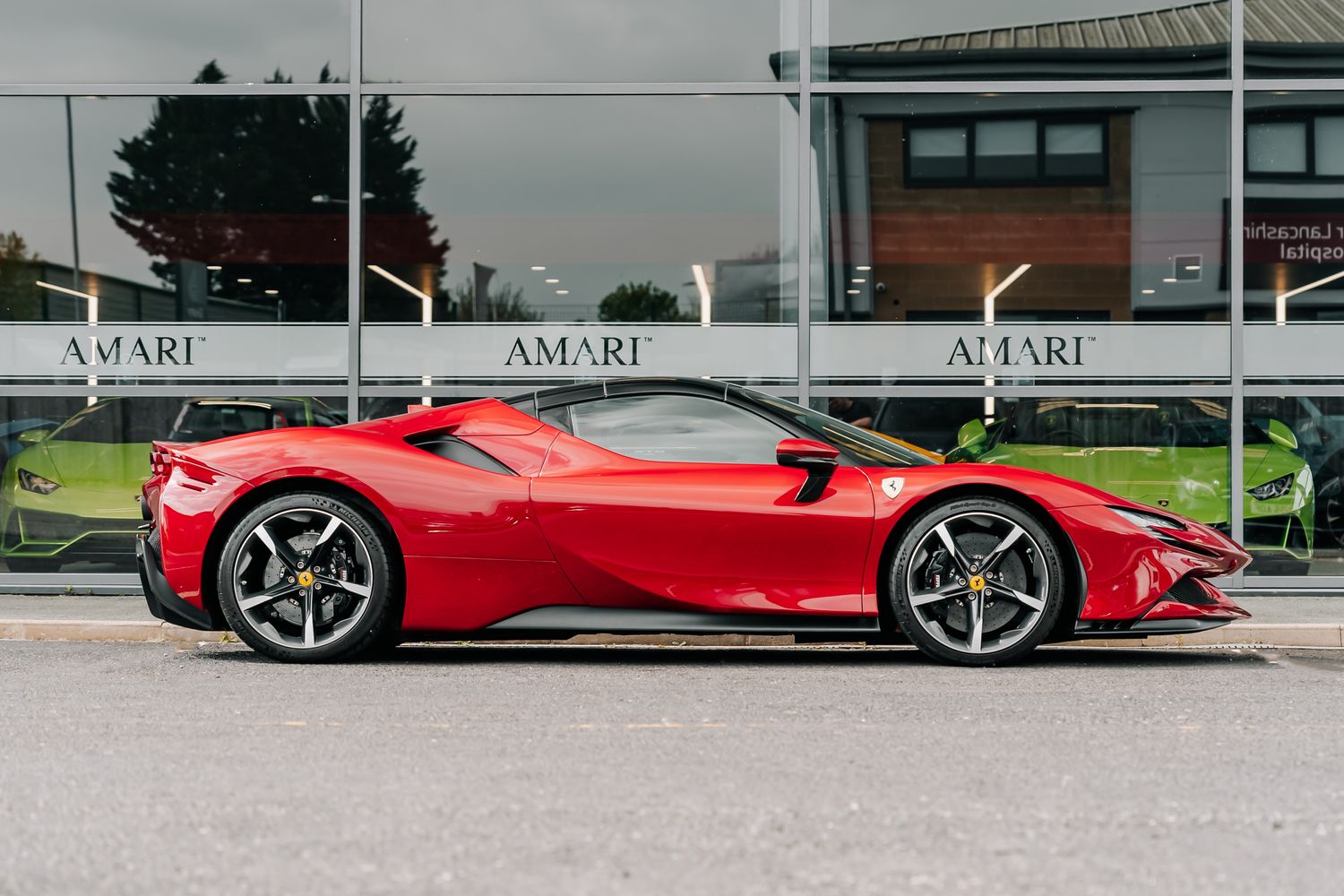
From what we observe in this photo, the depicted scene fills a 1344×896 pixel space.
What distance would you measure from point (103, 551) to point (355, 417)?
1.94 metres

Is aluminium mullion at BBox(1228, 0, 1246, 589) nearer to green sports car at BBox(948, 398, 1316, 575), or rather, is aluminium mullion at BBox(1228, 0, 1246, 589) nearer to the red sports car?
green sports car at BBox(948, 398, 1316, 575)

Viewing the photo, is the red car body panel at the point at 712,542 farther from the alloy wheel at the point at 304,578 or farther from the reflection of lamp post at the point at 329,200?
the reflection of lamp post at the point at 329,200

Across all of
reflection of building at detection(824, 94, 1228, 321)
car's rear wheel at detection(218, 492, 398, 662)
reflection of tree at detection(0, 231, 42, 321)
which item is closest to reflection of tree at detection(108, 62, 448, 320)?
reflection of tree at detection(0, 231, 42, 321)

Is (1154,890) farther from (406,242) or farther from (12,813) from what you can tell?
(406,242)

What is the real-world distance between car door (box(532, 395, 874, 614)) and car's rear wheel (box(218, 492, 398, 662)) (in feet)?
2.60

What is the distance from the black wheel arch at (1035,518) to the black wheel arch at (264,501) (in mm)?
2092

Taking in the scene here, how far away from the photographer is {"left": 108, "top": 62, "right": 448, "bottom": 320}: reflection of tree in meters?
10.2

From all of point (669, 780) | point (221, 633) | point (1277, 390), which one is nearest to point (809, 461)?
point (669, 780)

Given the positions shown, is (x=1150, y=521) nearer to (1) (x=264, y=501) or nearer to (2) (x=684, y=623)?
(2) (x=684, y=623)

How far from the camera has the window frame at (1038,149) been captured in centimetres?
1018

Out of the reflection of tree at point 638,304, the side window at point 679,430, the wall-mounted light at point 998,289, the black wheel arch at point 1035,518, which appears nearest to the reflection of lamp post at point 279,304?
the reflection of tree at point 638,304

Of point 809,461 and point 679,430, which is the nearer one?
point 809,461

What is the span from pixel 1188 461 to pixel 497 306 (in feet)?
15.8

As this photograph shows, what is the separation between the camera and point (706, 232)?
10.2 metres
